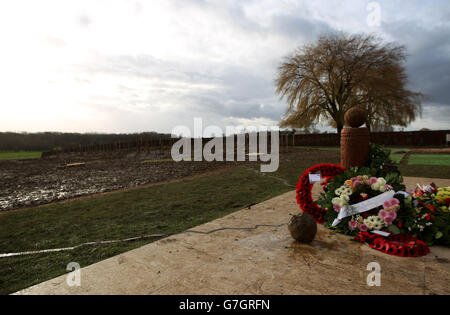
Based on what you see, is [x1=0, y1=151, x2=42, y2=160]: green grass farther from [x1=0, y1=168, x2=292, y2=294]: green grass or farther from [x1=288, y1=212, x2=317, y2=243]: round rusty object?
[x1=288, y1=212, x2=317, y2=243]: round rusty object

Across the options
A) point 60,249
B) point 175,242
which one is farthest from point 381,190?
point 60,249

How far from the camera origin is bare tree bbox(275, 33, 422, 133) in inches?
949

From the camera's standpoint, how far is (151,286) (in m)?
2.11

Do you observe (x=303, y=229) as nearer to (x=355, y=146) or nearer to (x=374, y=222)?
(x=374, y=222)

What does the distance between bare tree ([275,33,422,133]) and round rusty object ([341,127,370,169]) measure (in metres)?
24.1

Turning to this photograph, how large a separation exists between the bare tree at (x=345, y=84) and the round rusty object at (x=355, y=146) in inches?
949

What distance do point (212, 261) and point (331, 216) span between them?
1.96 meters

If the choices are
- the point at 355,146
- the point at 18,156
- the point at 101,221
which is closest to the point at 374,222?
the point at 355,146

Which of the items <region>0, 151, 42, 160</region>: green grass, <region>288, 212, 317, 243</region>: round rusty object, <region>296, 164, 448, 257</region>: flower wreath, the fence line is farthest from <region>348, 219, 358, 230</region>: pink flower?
<region>0, 151, 42, 160</region>: green grass

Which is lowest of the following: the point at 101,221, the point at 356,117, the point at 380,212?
the point at 101,221

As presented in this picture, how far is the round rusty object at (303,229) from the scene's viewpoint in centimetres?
296

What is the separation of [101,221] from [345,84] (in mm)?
27298

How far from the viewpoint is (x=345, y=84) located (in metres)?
25.9

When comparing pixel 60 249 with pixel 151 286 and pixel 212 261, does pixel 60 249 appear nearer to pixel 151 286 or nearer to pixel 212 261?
pixel 151 286
